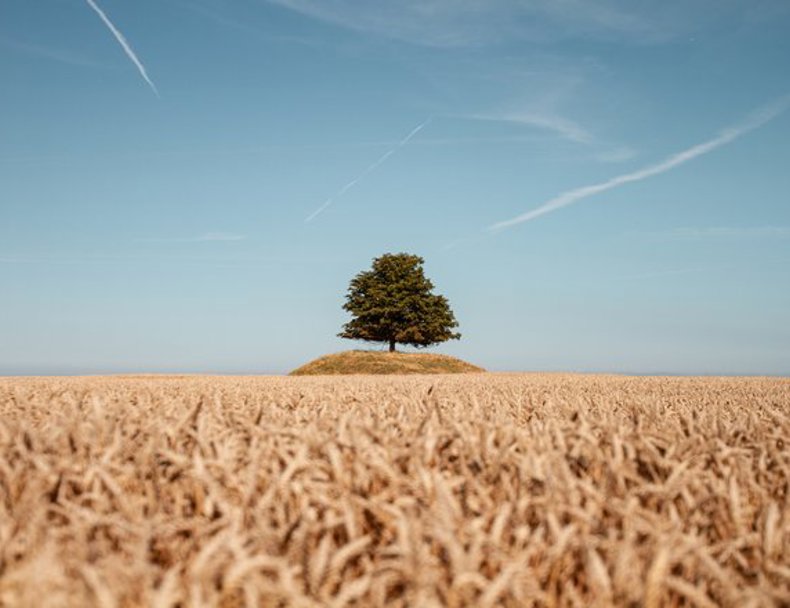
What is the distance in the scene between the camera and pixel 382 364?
146 ft

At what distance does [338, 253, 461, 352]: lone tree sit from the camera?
5788 cm

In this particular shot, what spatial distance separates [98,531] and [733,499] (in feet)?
6.89

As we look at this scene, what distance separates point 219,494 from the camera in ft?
7.52

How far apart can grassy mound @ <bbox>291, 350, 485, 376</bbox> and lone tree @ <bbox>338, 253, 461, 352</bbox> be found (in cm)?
753

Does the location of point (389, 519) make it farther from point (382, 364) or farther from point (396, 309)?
point (396, 309)

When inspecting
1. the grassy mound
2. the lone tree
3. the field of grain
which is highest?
the lone tree

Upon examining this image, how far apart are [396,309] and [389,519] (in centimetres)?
5498

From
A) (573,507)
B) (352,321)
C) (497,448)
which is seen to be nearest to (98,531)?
(573,507)

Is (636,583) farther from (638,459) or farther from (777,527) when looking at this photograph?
(638,459)

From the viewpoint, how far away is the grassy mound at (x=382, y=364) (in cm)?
4397

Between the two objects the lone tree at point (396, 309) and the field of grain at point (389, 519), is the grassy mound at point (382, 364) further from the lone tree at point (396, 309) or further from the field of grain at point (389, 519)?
the field of grain at point (389, 519)

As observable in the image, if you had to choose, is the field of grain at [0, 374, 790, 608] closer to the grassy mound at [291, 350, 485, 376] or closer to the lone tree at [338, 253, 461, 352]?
the grassy mound at [291, 350, 485, 376]

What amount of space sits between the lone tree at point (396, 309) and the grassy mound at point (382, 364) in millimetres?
7528

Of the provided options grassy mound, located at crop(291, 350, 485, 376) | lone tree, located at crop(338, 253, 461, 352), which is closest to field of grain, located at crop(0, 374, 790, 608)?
grassy mound, located at crop(291, 350, 485, 376)
